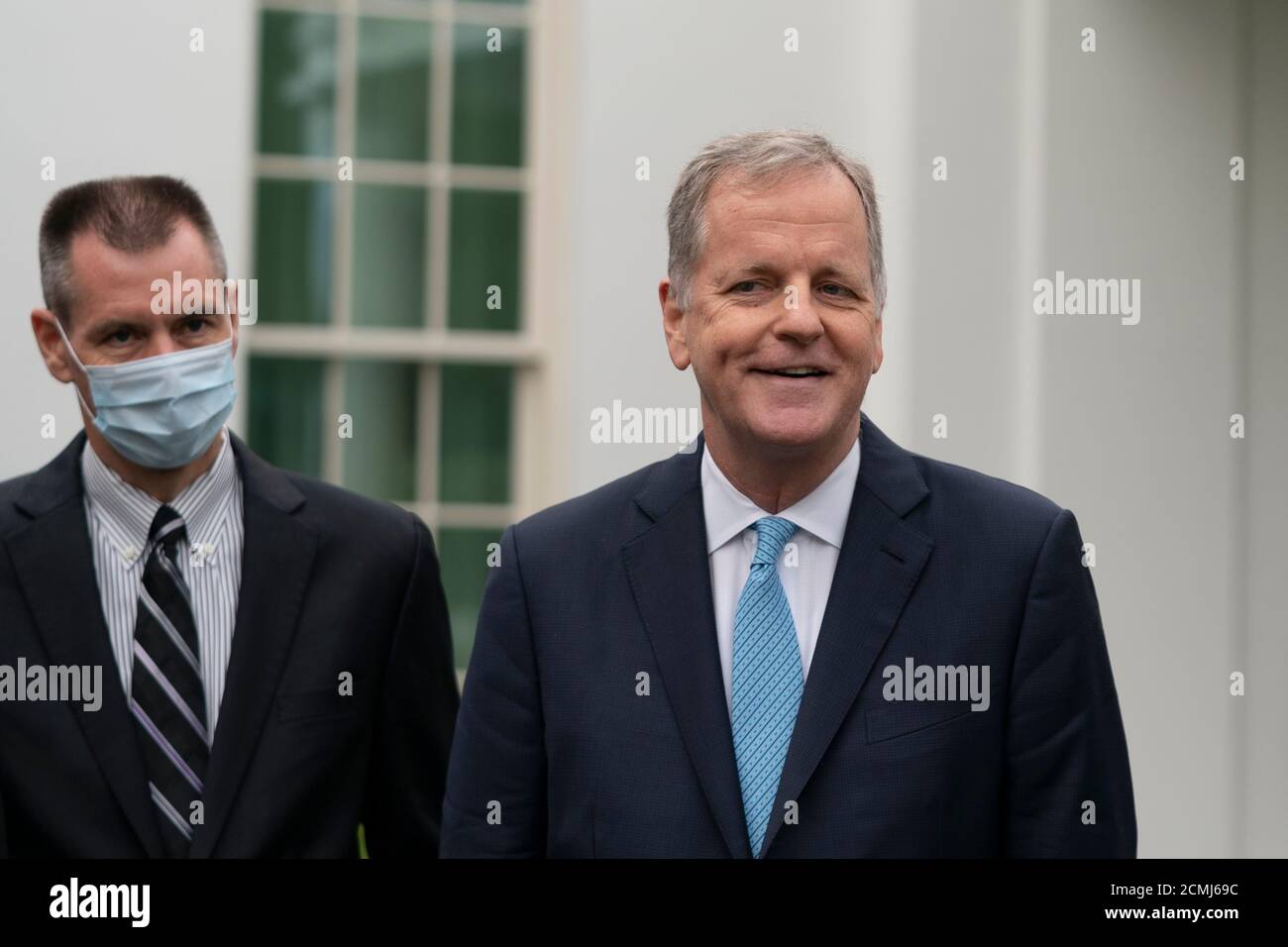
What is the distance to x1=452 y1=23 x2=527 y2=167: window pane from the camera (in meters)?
6.48

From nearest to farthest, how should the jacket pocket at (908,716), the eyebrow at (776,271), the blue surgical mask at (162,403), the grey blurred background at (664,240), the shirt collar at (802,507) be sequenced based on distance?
the jacket pocket at (908,716), the eyebrow at (776,271), the shirt collar at (802,507), the blue surgical mask at (162,403), the grey blurred background at (664,240)

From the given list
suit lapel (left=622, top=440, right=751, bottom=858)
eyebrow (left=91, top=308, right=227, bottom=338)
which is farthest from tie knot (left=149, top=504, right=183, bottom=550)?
suit lapel (left=622, top=440, right=751, bottom=858)

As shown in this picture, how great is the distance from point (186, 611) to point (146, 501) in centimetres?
27

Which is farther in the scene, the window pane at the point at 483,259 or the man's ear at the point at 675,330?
the window pane at the point at 483,259

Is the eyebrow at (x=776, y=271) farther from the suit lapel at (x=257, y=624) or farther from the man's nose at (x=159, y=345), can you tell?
the man's nose at (x=159, y=345)

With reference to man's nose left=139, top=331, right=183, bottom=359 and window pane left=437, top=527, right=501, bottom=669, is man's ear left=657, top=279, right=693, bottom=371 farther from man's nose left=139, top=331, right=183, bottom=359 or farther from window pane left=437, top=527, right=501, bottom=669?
window pane left=437, top=527, right=501, bottom=669

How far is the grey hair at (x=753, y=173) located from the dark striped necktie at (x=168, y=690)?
1.26m

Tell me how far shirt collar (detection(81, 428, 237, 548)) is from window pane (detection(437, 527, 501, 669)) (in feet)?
9.57

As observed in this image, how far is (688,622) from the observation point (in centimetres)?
283

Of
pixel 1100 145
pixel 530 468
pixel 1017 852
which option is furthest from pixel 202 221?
pixel 1100 145

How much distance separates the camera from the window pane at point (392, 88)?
644 cm
